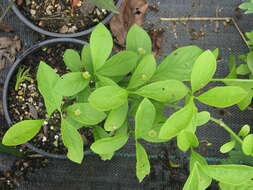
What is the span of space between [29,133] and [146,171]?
9.3 inches

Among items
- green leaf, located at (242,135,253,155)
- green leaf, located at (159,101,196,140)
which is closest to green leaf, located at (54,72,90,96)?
Result: green leaf, located at (159,101,196,140)

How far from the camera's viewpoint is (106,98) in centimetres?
54

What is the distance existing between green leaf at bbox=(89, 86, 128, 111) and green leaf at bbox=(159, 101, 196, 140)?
0.35ft

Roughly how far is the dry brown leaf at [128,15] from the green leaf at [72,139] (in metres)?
0.69

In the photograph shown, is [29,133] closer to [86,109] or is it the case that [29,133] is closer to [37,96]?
[86,109]

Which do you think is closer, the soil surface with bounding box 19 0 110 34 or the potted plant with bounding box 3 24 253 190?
the potted plant with bounding box 3 24 253 190

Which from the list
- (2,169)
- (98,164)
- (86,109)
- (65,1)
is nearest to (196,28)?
(65,1)

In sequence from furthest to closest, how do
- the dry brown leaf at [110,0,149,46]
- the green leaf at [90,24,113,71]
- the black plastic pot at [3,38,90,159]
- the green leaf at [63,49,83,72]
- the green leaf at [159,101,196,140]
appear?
the dry brown leaf at [110,0,149,46]
the black plastic pot at [3,38,90,159]
the green leaf at [63,49,83,72]
the green leaf at [90,24,113,71]
the green leaf at [159,101,196,140]

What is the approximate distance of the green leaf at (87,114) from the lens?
623 mm

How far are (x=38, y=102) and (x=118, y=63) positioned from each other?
22.9 inches

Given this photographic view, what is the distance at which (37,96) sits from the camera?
113 cm

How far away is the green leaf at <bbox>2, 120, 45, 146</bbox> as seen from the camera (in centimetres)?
60

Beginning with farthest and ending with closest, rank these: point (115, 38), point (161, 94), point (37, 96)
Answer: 1. point (115, 38)
2. point (37, 96)
3. point (161, 94)

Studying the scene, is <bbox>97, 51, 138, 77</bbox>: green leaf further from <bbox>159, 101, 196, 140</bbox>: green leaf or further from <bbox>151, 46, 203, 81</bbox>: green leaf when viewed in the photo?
<bbox>159, 101, 196, 140</bbox>: green leaf
